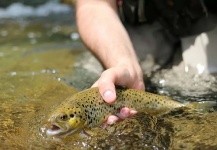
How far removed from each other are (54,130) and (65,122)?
5cm

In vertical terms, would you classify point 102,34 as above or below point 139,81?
above

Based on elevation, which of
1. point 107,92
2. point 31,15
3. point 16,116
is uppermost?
point 107,92

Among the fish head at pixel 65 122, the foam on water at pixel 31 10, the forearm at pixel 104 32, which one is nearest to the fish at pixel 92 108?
the fish head at pixel 65 122

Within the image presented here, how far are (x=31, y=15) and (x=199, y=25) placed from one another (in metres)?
4.42

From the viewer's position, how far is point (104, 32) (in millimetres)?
2494

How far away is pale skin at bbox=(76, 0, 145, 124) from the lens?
6.22 feet

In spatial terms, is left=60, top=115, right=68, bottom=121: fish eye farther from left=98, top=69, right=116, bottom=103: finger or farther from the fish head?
left=98, top=69, right=116, bottom=103: finger

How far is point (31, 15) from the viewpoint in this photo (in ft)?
22.4

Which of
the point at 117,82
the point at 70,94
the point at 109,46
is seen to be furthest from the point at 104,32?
the point at 117,82

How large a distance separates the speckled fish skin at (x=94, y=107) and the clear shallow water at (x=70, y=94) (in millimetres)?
46

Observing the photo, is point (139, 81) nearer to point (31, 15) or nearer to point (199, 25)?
point (199, 25)

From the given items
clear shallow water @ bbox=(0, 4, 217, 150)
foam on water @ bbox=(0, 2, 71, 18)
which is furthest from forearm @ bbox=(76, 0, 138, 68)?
foam on water @ bbox=(0, 2, 71, 18)

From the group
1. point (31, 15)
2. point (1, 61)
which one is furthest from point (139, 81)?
point (31, 15)

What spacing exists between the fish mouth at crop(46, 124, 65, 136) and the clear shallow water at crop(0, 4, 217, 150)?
27 millimetres
